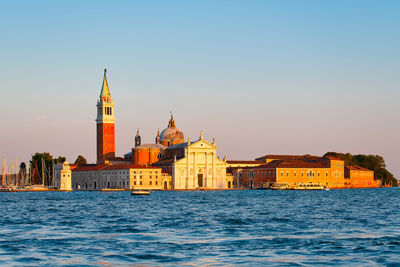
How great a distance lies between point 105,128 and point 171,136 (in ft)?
42.8

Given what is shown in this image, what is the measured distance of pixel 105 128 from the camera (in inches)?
4503

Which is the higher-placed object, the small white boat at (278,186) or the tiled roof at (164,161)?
the tiled roof at (164,161)

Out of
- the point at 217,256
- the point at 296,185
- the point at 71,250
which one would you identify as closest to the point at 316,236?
the point at 217,256

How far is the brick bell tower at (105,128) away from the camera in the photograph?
114500 mm

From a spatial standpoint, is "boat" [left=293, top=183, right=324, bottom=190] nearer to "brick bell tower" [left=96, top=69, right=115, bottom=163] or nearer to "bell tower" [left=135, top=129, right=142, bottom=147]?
"brick bell tower" [left=96, top=69, right=115, bottom=163]

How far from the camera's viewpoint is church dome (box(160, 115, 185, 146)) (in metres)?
122

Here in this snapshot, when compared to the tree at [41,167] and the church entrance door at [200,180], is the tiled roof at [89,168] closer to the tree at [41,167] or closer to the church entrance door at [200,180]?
the tree at [41,167]

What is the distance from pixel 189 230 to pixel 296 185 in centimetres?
8775

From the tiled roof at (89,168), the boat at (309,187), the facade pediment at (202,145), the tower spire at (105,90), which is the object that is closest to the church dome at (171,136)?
the tower spire at (105,90)

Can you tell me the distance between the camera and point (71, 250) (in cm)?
1984

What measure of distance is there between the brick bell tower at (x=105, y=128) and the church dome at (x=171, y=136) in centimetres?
1026

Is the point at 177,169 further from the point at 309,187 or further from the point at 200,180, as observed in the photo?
the point at 309,187

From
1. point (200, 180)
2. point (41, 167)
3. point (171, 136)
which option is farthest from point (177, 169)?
point (41, 167)

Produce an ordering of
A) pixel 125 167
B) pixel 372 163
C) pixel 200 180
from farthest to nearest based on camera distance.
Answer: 1. pixel 372 163
2. pixel 200 180
3. pixel 125 167
